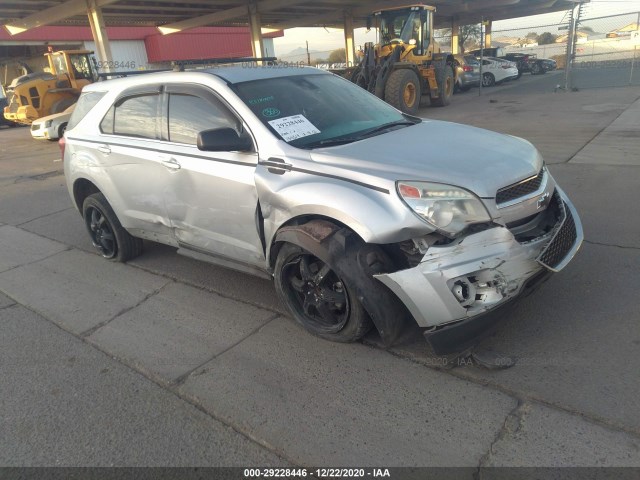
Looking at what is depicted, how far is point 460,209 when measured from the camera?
109 inches

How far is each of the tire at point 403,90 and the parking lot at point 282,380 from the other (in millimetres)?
10072

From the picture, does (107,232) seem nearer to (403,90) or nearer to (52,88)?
(403,90)

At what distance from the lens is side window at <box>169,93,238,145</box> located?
3.66 metres

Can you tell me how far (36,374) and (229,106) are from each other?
227cm

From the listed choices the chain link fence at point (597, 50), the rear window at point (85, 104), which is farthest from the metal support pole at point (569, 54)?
the rear window at point (85, 104)

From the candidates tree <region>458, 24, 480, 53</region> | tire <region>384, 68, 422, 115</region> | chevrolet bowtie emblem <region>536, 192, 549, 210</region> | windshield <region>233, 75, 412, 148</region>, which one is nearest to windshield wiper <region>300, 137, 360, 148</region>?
windshield <region>233, 75, 412, 148</region>

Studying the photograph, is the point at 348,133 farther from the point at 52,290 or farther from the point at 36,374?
the point at 52,290

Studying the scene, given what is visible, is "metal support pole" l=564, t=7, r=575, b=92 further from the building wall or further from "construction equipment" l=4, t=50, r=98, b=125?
the building wall

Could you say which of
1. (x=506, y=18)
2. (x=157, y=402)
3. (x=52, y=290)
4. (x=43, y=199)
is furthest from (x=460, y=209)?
(x=506, y=18)

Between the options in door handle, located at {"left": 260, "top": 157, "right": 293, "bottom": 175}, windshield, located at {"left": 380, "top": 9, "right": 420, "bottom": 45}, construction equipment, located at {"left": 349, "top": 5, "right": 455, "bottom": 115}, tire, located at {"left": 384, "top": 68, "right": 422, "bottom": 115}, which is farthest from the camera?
windshield, located at {"left": 380, "top": 9, "right": 420, "bottom": 45}

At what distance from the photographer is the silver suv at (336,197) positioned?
9.00ft

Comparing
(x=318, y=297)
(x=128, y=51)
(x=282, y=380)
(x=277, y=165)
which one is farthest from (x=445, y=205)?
(x=128, y=51)

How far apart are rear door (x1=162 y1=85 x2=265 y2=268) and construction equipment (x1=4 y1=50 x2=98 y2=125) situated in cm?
1643

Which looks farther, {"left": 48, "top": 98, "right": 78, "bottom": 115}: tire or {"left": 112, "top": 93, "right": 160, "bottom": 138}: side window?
{"left": 48, "top": 98, "right": 78, "bottom": 115}: tire
